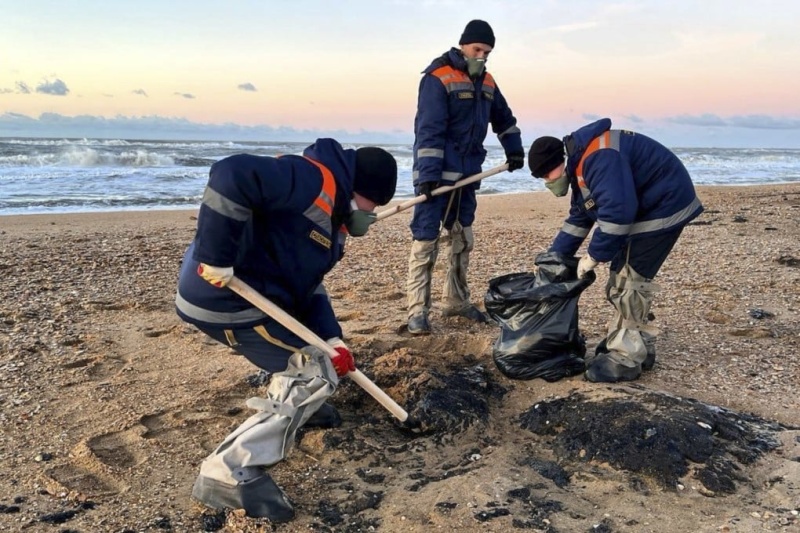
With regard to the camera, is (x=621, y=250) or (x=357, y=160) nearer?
(x=357, y=160)

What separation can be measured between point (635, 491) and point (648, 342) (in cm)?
154

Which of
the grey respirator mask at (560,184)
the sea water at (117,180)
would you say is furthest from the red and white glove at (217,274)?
the sea water at (117,180)

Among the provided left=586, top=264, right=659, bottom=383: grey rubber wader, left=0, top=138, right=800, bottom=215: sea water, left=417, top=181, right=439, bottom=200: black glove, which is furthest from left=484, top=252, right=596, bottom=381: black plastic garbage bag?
left=0, top=138, right=800, bottom=215: sea water

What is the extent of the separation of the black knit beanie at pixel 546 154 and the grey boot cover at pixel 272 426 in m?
1.87

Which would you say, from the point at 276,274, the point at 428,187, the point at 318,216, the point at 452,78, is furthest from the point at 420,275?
the point at 318,216

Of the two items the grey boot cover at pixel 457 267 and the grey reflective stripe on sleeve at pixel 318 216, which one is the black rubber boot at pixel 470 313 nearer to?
the grey boot cover at pixel 457 267

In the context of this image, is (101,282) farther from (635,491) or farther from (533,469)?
Result: (635,491)

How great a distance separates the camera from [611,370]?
4.11 meters

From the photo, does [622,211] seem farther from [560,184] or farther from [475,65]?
[475,65]

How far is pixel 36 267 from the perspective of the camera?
7195 mm

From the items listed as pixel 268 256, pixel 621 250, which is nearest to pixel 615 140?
pixel 621 250

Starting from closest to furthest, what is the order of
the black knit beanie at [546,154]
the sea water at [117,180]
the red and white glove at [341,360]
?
1. the red and white glove at [341,360]
2. the black knit beanie at [546,154]
3. the sea water at [117,180]

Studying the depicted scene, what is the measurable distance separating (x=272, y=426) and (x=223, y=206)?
954mm

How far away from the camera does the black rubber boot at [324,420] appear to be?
11.7 feet
